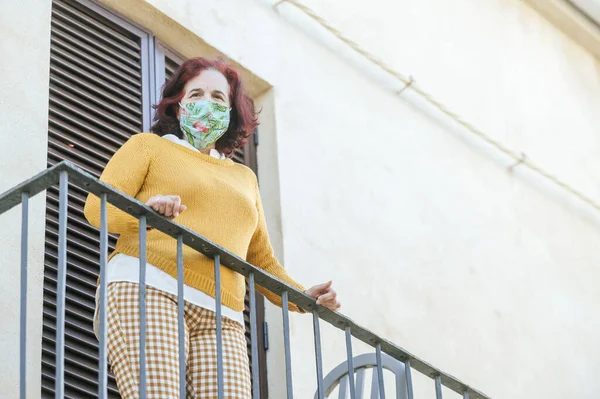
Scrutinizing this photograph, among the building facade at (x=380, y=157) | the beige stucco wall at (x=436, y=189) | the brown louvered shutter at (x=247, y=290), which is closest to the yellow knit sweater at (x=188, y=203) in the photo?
the building facade at (x=380, y=157)

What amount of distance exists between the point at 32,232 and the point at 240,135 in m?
0.89

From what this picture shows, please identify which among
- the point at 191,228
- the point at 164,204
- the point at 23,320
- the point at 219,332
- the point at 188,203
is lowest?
the point at 23,320

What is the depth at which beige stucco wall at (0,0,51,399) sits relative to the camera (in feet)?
15.8

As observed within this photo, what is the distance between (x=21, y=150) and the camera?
5.22 m

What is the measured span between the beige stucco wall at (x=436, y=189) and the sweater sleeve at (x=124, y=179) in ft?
6.05

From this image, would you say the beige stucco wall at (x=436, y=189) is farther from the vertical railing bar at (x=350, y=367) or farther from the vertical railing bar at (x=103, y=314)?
the vertical railing bar at (x=103, y=314)

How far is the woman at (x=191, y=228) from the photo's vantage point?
13.6ft

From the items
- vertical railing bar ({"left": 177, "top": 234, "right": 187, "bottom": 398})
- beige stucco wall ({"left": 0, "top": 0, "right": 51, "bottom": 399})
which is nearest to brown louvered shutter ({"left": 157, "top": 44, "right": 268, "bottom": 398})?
beige stucco wall ({"left": 0, "top": 0, "right": 51, "bottom": 399})

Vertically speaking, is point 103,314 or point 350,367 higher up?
point 350,367

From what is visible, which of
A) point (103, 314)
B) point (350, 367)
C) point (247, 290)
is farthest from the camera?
point (247, 290)

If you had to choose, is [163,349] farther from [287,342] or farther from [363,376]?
[363,376]

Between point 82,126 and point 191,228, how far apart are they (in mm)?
1421

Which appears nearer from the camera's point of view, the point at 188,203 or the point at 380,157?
the point at 188,203

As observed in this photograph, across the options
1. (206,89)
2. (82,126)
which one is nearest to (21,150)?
(82,126)
